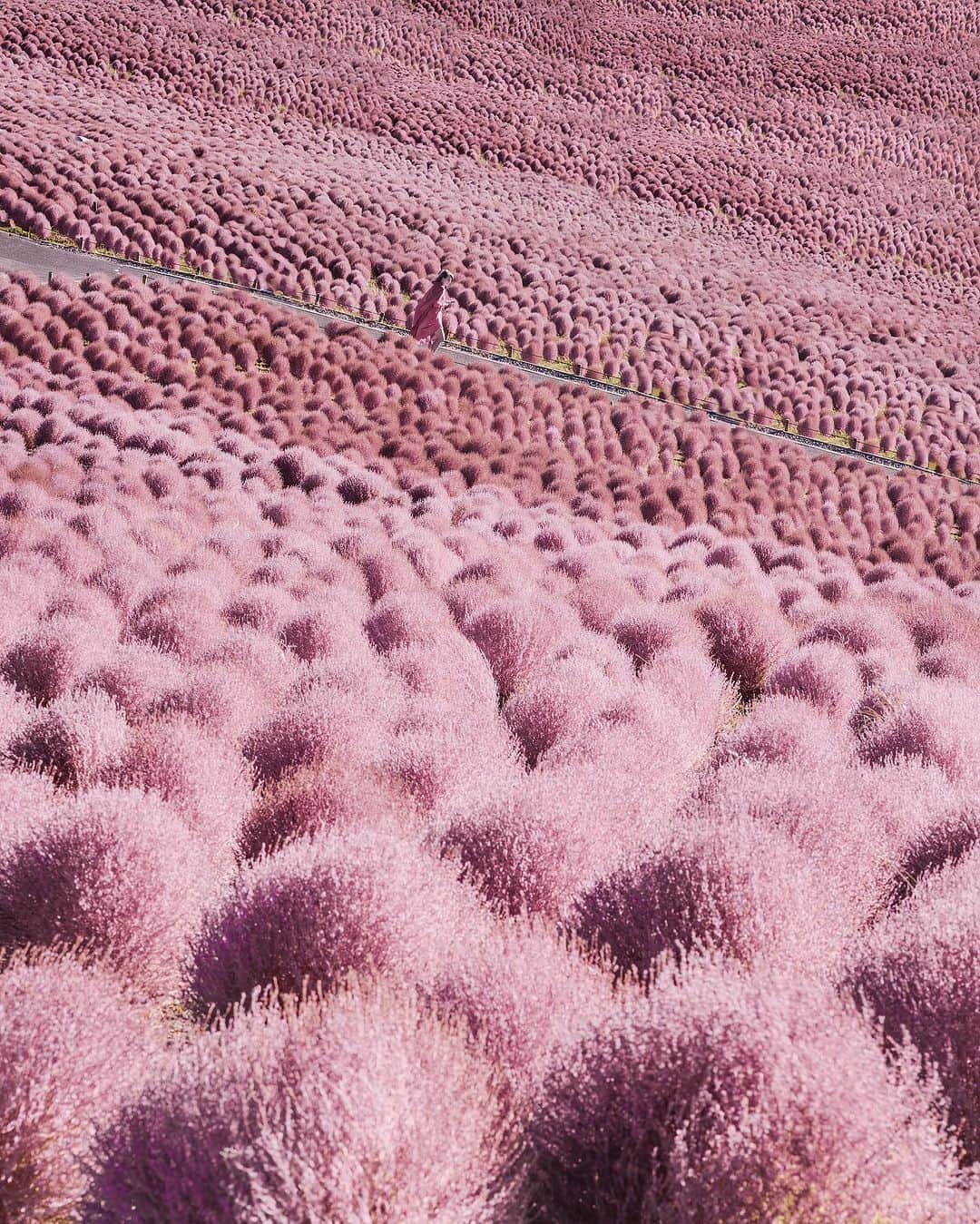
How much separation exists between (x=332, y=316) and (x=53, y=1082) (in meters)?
17.2

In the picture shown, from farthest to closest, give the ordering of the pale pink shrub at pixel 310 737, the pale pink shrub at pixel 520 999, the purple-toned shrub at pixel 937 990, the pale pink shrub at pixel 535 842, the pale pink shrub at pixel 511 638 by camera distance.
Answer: the pale pink shrub at pixel 511 638
the pale pink shrub at pixel 310 737
the pale pink shrub at pixel 535 842
the purple-toned shrub at pixel 937 990
the pale pink shrub at pixel 520 999

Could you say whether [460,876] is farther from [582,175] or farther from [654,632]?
[582,175]

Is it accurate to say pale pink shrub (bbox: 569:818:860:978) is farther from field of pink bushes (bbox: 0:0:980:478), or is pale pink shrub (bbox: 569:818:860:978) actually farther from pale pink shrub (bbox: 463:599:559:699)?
field of pink bushes (bbox: 0:0:980:478)

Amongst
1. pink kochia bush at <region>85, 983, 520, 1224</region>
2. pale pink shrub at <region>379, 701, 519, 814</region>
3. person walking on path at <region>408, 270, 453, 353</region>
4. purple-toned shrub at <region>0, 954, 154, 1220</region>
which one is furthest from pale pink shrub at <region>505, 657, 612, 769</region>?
person walking on path at <region>408, 270, 453, 353</region>

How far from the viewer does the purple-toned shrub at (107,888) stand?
291 cm

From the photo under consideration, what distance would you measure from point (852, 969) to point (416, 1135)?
1375 millimetres

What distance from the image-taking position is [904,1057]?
6.57 feet

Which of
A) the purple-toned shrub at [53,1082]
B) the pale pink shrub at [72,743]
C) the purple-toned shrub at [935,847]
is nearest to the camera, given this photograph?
the purple-toned shrub at [53,1082]

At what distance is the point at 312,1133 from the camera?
172 centimetres

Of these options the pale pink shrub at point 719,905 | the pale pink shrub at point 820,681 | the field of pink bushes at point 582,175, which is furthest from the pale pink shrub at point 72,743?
the field of pink bushes at point 582,175

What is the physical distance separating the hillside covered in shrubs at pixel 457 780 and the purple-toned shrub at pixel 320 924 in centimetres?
1

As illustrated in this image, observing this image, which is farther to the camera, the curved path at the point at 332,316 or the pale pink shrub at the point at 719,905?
the curved path at the point at 332,316

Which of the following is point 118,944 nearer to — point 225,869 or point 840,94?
point 225,869

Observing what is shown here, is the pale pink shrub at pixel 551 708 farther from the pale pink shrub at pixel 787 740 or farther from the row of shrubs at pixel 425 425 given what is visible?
the row of shrubs at pixel 425 425
